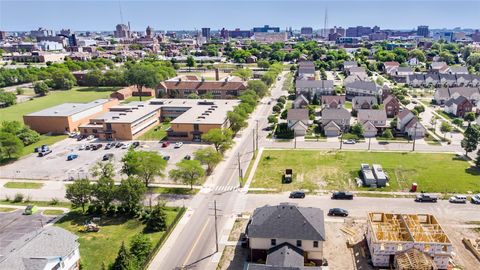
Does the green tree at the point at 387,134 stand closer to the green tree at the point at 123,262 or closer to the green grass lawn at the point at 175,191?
the green grass lawn at the point at 175,191

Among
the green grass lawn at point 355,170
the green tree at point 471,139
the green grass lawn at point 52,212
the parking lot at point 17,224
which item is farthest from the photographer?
the green tree at point 471,139

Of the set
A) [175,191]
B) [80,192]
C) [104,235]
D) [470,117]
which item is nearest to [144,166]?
[175,191]

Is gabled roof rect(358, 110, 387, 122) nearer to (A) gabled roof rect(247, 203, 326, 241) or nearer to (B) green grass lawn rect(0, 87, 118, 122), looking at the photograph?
(A) gabled roof rect(247, 203, 326, 241)

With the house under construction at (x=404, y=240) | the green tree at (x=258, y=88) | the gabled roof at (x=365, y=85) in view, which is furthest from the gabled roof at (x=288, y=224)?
the gabled roof at (x=365, y=85)

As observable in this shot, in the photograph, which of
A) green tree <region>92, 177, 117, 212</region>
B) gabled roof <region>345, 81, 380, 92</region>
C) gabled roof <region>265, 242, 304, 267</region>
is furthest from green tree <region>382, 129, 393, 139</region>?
green tree <region>92, 177, 117, 212</region>

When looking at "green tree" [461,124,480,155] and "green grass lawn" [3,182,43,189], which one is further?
"green tree" [461,124,480,155]

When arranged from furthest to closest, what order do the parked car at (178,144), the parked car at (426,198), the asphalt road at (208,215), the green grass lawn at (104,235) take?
the parked car at (178,144) → the parked car at (426,198) → the green grass lawn at (104,235) → the asphalt road at (208,215)
